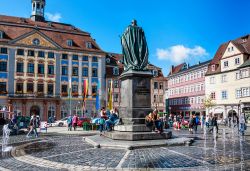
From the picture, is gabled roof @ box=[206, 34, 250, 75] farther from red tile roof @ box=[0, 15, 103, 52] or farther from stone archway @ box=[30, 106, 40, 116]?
stone archway @ box=[30, 106, 40, 116]

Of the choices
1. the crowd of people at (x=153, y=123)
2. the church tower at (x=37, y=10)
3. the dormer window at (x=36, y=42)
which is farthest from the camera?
→ the church tower at (x=37, y=10)

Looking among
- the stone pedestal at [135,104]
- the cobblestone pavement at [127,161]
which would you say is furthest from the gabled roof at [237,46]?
the cobblestone pavement at [127,161]

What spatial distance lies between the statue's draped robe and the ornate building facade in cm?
3013

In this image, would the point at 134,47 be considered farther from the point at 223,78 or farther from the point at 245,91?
the point at 223,78

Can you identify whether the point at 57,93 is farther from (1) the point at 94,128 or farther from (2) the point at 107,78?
(1) the point at 94,128

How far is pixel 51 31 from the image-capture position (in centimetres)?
5275

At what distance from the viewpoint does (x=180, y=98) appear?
68375 mm

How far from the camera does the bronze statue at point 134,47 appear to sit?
49.5ft

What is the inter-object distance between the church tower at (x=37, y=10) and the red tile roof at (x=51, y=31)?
213 cm

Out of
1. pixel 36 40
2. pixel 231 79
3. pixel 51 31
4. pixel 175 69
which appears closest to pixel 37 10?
pixel 51 31

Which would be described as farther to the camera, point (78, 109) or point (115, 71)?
point (115, 71)

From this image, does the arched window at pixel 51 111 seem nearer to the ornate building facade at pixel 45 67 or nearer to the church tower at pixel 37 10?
the ornate building facade at pixel 45 67

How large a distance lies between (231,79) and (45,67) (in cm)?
3295

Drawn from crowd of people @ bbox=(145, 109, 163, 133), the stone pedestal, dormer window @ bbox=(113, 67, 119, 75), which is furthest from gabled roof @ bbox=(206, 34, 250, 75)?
crowd of people @ bbox=(145, 109, 163, 133)
